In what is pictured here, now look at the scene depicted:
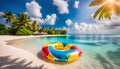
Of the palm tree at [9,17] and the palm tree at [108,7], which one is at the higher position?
the palm tree at [9,17]

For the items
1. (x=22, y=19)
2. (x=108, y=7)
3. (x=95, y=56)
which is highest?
(x=22, y=19)

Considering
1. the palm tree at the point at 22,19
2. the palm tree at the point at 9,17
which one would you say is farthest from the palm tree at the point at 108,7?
the palm tree at the point at 9,17

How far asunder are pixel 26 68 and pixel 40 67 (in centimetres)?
44

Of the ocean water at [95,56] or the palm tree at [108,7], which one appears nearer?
the palm tree at [108,7]

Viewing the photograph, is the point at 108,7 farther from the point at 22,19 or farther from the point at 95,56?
the point at 22,19

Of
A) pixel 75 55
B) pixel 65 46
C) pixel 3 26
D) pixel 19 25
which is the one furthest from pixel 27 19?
pixel 75 55

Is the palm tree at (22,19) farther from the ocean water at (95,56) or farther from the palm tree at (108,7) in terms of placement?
the palm tree at (108,7)

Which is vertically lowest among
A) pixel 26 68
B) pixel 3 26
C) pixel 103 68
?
pixel 103 68

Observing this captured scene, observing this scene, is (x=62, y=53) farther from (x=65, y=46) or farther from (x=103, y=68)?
(x=65, y=46)

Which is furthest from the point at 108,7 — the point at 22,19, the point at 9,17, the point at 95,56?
the point at 9,17

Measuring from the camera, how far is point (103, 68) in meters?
4.04

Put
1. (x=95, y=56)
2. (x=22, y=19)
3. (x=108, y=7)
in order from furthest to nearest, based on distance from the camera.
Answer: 1. (x=22, y=19)
2. (x=95, y=56)
3. (x=108, y=7)

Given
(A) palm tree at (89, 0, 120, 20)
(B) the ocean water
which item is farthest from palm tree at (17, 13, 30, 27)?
(A) palm tree at (89, 0, 120, 20)

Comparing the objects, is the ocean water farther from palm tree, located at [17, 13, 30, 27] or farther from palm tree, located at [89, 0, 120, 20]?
palm tree, located at [17, 13, 30, 27]
